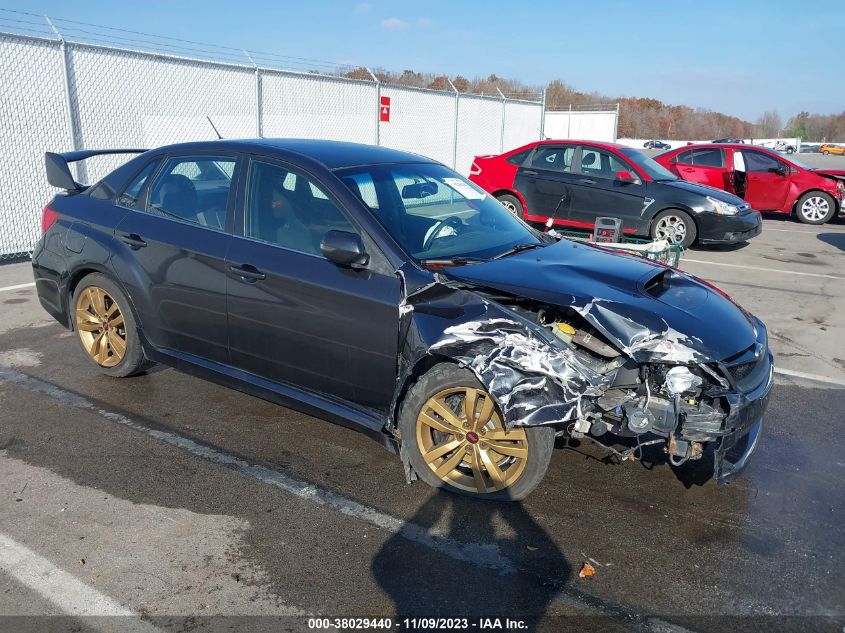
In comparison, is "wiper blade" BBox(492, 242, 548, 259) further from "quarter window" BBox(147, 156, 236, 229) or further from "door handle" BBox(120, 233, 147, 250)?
"door handle" BBox(120, 233, 147, 250)

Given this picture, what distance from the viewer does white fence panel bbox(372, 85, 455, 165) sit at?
15.7 m

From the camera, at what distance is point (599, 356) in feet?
11.8

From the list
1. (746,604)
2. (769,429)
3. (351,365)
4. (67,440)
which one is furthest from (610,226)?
(67,440)

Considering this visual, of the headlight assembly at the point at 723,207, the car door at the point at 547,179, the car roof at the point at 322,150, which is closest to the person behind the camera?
the car roof at the point at 322,150

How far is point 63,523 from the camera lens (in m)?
3.42

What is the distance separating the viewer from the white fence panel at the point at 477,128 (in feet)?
59.3

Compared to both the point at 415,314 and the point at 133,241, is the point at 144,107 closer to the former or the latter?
the point at 133,241

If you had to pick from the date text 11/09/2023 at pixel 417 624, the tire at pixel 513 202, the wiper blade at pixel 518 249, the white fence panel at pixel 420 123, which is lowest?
the date text 11/09/2023 at pixel 417 624

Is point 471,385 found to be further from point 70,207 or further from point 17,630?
point 70,207

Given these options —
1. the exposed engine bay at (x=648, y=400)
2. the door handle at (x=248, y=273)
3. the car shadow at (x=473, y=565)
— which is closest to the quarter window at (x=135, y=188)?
the door handle at (x=248, y=273)

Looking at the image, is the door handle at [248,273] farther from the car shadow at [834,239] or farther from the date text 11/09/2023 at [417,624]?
the car shadow at [834,239]

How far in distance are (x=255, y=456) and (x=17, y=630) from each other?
5.24 feet

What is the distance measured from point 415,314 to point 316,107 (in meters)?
11.3

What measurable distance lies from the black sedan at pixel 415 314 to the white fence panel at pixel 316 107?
849 cm
